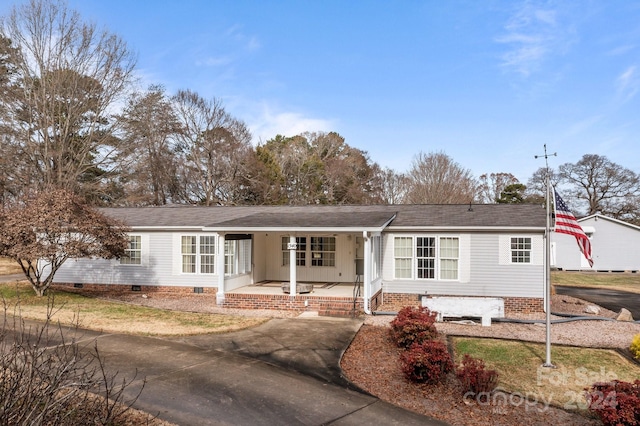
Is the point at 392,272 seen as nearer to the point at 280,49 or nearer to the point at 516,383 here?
the point at 516,383

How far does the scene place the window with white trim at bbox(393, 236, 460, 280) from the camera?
15516 mm

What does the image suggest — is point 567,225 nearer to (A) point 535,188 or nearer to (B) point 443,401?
(B) point 443,401

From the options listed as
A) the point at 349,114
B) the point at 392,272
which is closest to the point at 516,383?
the point at 392,272

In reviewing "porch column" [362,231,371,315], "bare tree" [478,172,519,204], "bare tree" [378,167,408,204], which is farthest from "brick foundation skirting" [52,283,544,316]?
"bare tree" [478,172,519,204]

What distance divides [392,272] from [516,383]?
329 inches

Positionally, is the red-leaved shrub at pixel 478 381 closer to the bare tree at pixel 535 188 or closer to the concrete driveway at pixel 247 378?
the concrete driveway at pixel 247 378

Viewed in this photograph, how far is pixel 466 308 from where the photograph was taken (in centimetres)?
1281

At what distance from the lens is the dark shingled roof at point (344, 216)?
14993 mm

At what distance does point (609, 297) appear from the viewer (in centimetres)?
1980

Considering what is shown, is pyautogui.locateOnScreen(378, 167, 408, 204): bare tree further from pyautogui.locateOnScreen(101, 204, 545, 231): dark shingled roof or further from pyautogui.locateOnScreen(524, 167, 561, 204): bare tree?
pyautogui.locateOnScreen(101, 204, 545, 231): dark shingled roof

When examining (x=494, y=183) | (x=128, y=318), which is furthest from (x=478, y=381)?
(x=494, y=183)

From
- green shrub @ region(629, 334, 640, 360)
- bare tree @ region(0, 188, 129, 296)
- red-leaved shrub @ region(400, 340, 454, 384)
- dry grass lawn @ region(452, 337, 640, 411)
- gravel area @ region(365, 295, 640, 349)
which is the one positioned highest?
bare tree @ region(0, 188, 129, 296)

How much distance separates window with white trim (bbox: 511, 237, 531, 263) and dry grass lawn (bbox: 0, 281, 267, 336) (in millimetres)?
8996

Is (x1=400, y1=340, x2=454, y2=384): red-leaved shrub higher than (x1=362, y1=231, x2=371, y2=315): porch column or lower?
lower
